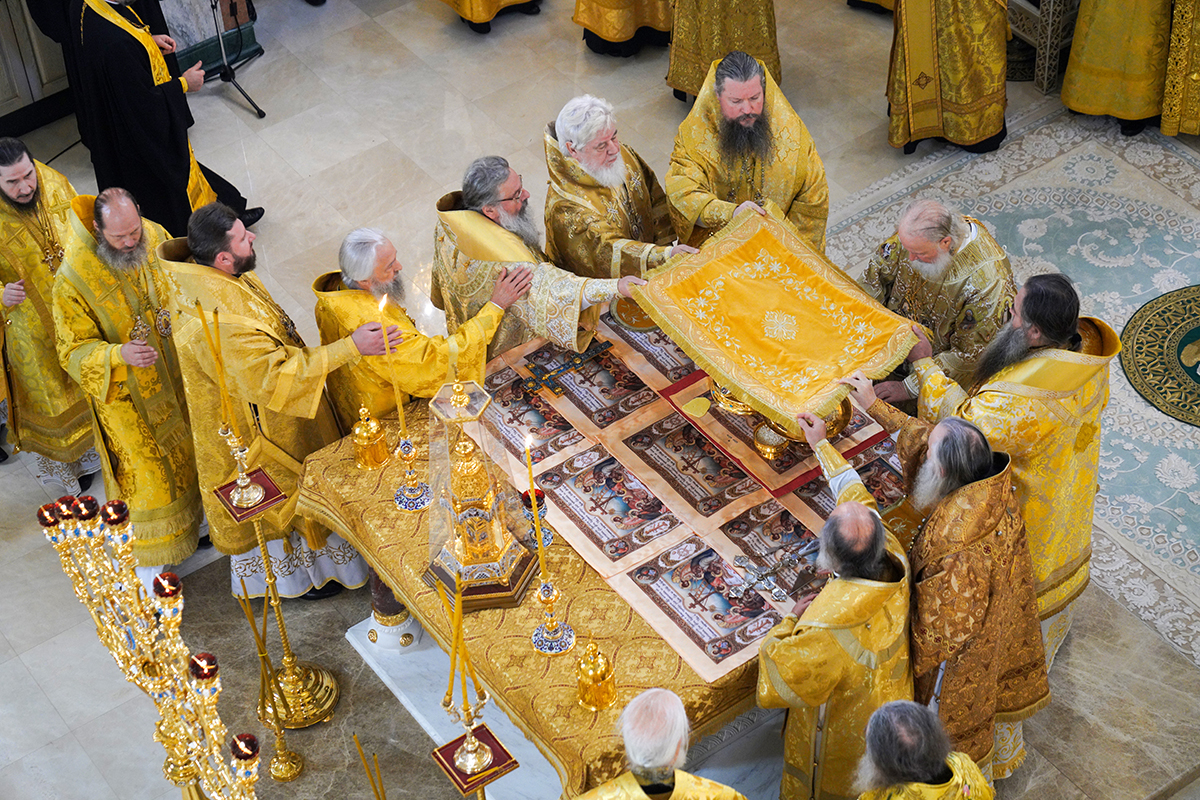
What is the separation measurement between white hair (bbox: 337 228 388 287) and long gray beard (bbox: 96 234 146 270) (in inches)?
34.2

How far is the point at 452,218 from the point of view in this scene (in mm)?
5398

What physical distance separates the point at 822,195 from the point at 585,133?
3.95 ft

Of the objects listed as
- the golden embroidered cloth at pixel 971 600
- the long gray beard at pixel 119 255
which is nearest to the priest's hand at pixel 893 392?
the golden embroidered cloth at pixel 971 600

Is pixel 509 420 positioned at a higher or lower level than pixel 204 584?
higher

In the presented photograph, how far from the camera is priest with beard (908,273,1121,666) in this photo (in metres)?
4.55

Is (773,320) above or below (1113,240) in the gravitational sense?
above

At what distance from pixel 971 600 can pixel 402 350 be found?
2.15 m

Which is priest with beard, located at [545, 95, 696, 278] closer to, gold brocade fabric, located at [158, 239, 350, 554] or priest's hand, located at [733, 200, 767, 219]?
priest's hand, located at [733, 200, 767, 219]

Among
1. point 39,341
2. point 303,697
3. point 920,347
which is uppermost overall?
point 920,347

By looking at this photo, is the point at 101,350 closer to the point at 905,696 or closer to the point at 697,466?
the point at 697,466

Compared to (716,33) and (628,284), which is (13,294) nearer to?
(628,284)

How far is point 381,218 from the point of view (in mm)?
7867

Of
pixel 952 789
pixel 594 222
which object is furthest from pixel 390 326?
pixel 952 789

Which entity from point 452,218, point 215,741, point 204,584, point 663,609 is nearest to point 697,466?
point 663,609
